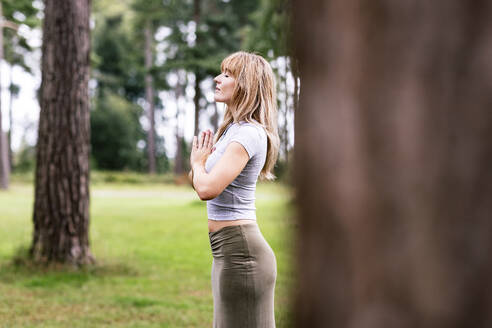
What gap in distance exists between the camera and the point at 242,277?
258 centimetres

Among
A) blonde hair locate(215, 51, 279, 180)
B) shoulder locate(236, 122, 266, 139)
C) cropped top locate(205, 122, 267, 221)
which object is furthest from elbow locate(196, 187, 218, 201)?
blonde hair locate(215, 51, 279, 180)

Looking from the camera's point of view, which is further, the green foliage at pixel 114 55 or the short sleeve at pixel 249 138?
the green foliage at pixel 114 55

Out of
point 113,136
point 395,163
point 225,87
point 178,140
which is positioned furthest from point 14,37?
point 395,163

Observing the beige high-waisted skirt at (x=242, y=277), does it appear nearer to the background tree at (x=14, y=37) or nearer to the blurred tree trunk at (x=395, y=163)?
the blurred tree trunk at (x=395, y=163)

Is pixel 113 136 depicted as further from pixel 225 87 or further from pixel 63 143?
pixel 225 87

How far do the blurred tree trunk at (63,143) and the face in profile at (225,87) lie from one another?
182 inches

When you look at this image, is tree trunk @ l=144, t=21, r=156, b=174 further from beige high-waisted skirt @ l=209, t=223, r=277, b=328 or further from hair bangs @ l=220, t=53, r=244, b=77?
beige high-waisted skirt @ l=209, t=223, r=277, b=328

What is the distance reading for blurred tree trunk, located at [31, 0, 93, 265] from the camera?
693cm

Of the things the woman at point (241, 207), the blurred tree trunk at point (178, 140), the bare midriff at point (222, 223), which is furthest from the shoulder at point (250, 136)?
the blurred tree trunk at point (178, 140)

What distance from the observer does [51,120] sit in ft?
22.9

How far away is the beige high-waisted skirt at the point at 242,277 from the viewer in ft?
8.50

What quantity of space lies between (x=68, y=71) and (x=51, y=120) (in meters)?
0.63

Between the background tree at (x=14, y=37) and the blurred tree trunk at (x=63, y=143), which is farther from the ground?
the background tree at (x=14, y=37)

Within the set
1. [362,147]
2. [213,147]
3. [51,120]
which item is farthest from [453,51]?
[51,120]
